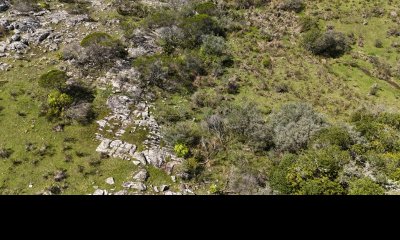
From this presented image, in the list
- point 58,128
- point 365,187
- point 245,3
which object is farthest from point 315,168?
point 245,3

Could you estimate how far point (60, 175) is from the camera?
68.1ft

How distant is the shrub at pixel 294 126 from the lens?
23.7m

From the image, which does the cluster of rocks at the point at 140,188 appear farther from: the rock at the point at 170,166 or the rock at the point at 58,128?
the rock at the point at 58,128

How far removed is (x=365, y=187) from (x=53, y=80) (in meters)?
23.3

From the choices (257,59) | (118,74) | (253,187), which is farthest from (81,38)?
(253,187)

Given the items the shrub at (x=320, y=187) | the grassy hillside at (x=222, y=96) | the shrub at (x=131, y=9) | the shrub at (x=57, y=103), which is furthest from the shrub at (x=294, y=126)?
the shrub at (x=131, y=9)

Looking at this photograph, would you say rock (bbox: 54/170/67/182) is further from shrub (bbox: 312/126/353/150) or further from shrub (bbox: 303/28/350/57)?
shrub (bbox: 303/28/350/57)

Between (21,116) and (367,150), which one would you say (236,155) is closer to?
(367,150)

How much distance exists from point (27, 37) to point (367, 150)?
32.0m

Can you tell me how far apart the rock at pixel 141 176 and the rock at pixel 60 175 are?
14.6 ft

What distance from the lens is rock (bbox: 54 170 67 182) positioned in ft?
67.7

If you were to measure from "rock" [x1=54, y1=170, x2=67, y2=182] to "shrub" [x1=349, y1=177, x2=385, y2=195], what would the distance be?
17.2 m

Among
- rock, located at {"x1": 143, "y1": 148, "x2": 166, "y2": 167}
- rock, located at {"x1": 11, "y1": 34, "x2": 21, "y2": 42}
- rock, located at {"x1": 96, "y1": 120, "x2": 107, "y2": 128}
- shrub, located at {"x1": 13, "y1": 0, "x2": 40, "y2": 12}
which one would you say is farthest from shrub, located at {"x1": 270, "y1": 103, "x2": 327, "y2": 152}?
shrub, located at {"x1": 13, "y1": 0, "x2": 40, "y2": 12}
